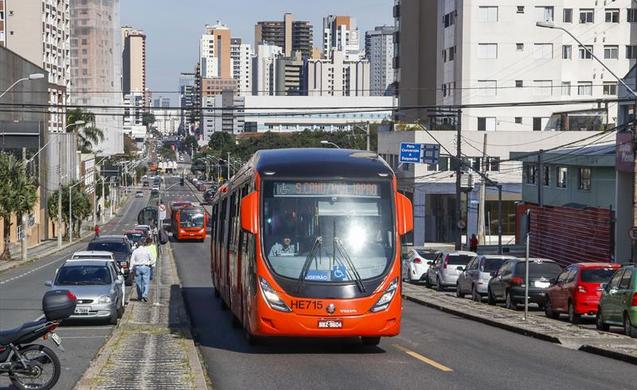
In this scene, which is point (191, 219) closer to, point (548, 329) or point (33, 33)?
point (33, 33)

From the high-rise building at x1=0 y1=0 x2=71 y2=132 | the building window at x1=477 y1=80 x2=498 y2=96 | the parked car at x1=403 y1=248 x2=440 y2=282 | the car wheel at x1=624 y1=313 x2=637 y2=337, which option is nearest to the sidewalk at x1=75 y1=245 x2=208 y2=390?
the car wheel at x1=624 y1=313 x2=637 y2=337

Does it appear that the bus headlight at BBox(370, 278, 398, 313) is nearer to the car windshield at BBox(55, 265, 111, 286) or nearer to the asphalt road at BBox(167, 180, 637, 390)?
the asphalt road at BBox(167, 180, 637, 390)

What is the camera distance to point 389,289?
17500 mm

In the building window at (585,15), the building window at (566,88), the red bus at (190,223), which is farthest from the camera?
the building window at (566,88)

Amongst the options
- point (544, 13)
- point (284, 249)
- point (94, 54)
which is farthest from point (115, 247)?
point (94, 54)

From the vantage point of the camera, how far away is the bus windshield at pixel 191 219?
8462 cm

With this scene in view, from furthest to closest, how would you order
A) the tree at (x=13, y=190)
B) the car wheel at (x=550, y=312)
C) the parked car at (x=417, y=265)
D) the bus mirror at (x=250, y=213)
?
the tree at (x=13, y=190), the parked car at (x=417, y=265), the car wheel at (x=550, y=312), the bus mirror at (x=250, y=213)

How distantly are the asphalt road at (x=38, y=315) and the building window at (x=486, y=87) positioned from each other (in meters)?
36.4

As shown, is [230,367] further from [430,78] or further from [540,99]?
[430,78]

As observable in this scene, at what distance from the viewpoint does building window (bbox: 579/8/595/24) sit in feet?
289

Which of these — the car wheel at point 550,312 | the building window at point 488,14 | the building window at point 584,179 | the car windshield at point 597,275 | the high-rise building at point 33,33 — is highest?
the high-rise building at point 33,33

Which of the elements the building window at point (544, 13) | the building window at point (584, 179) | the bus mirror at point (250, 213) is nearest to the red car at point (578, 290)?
the bus mirror at point (250, 213)

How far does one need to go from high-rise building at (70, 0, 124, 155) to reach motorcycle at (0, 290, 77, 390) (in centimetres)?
16938

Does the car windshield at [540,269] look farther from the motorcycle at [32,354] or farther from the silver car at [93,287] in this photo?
the motorcycle at [32,354]
